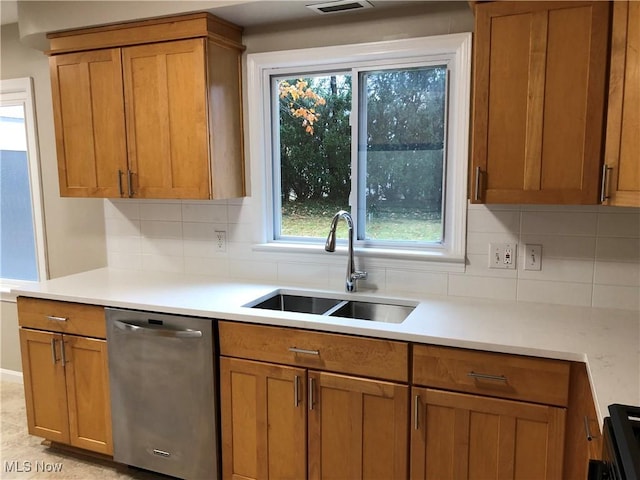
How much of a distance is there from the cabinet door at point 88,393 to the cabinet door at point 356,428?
111 centimetres

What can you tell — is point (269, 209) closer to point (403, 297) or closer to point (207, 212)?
point (207, 212)

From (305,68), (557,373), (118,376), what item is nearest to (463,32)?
(305,68)

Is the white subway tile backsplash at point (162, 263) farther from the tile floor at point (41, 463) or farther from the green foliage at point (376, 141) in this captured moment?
the tile floor at point (41, 463)

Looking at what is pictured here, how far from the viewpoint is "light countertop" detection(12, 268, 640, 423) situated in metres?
1.62

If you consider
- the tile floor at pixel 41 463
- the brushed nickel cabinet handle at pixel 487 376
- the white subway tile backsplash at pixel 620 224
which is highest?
the white subway tile backsplash at pixel 620 224

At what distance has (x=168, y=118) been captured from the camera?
257 centimetres

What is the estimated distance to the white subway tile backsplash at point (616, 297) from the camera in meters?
2.13

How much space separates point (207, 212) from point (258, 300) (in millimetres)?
747

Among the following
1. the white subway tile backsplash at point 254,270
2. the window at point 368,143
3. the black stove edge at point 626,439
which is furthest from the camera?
the white subway tile backsplash at point 254,270

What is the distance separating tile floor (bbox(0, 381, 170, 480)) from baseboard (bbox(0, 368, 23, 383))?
595mm

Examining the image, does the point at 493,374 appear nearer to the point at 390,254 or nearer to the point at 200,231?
the point at 390,254

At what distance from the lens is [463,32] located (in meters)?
2.27

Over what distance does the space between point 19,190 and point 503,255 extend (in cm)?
325

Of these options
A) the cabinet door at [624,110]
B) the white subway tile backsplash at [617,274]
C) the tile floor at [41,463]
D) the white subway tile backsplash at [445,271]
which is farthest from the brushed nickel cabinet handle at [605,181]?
the tile floor at [41,463]
